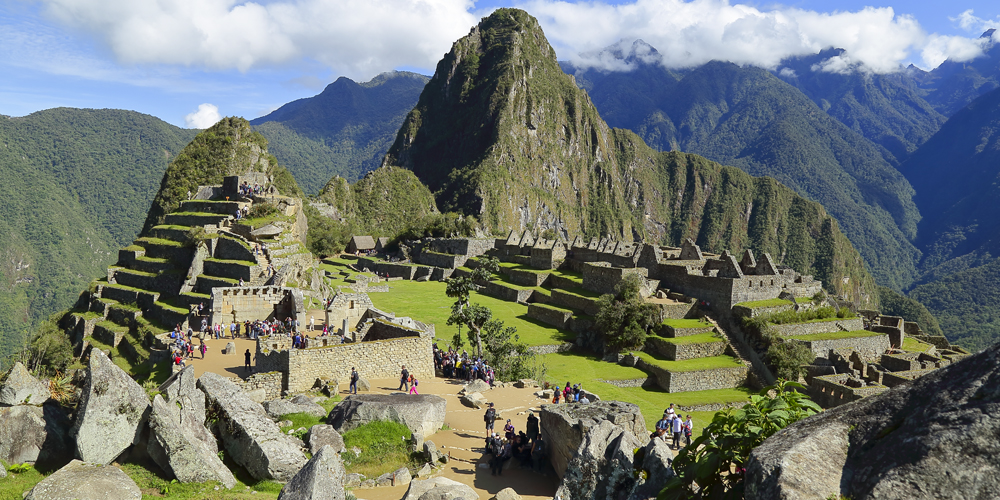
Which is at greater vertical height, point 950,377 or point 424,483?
point 950,377

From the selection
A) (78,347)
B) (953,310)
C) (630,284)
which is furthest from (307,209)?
(953,310)

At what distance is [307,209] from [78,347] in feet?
214

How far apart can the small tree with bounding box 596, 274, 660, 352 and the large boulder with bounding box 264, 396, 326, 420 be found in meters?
25.1

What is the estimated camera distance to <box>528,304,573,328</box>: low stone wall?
43.7 m

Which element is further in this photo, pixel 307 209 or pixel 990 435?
pixel 307 209

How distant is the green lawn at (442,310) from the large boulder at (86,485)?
25.8 metres

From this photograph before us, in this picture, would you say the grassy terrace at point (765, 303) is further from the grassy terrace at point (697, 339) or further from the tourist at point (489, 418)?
the tourist at point (489, 418)

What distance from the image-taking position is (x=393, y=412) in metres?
14.6

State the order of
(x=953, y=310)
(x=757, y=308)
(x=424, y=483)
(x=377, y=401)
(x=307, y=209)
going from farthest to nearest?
(x=953, y=310) < (x=307, y=209) < (x=757, y=308) < (x=377, y=401) < (x=424, y=483)

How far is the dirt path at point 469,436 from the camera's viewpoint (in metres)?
12.6

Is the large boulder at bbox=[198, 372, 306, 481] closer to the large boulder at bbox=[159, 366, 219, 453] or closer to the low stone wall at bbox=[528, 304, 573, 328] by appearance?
the large boulder at bbox=[159, 366, 219, 453]

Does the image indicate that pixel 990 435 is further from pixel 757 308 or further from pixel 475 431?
pixel 757 308

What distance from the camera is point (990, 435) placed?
3947mm

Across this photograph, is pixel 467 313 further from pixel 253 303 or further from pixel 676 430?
pixel 676 430
